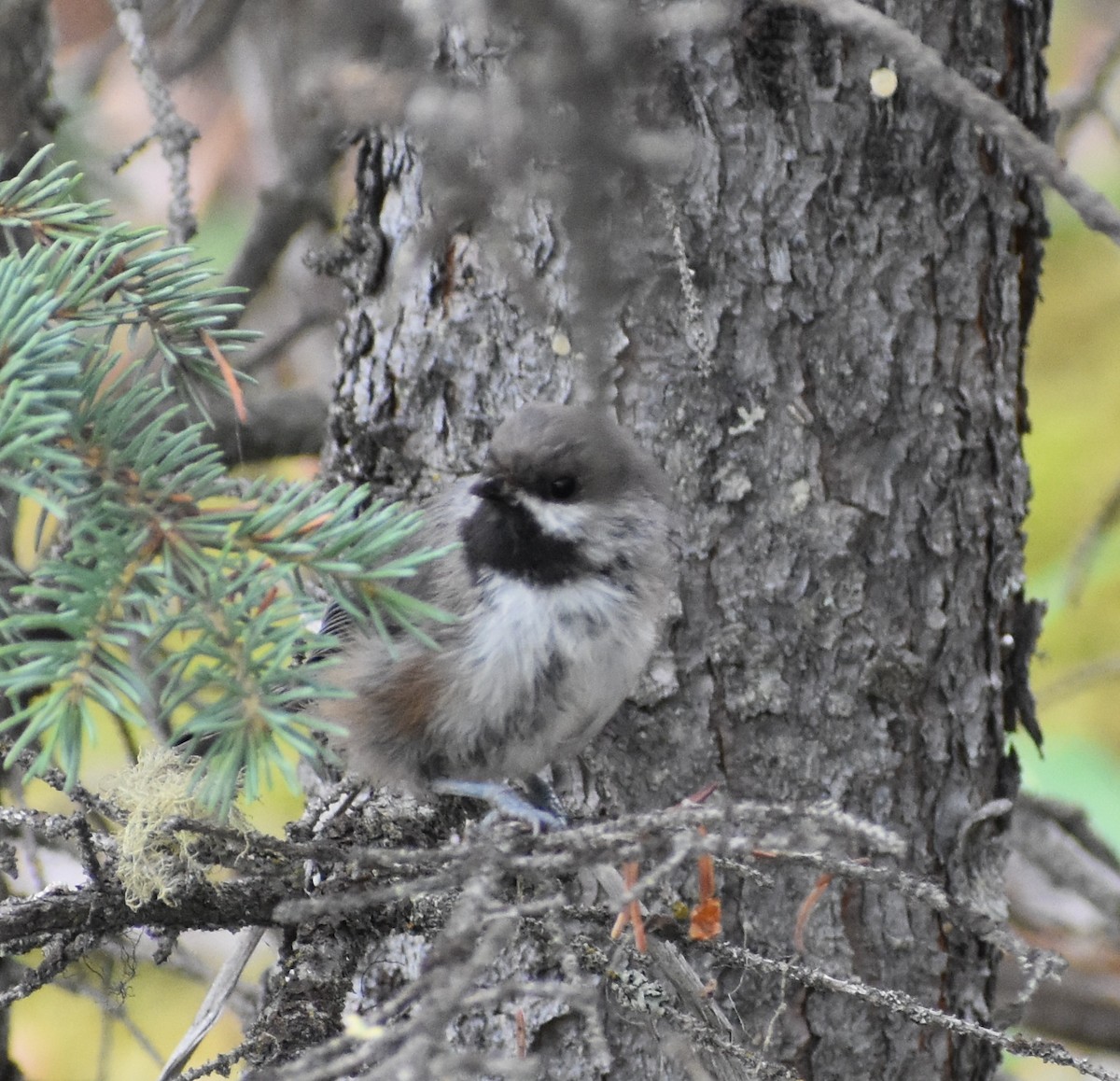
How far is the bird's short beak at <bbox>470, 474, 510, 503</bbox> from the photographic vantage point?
2020 millimetres

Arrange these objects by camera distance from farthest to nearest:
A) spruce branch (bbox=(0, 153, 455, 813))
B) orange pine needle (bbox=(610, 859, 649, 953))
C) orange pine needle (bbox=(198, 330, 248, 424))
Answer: orange pine needle (bbox=(198, 330, 248, 424))
orange pine needle (bbox=(610, 859, 649, 953))
spruce branch (bbox=(0, 153, 455, 813))

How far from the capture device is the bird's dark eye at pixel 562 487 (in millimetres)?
2064

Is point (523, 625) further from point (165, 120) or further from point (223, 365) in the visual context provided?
point (165, 120)

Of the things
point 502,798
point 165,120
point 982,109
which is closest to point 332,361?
point 165,120

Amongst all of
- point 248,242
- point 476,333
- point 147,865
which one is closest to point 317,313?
point 248,242

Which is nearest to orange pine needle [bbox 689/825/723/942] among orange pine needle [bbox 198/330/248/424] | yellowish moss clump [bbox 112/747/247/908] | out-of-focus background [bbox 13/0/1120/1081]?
yellowish moss clump [bbox 112/747/247/908]

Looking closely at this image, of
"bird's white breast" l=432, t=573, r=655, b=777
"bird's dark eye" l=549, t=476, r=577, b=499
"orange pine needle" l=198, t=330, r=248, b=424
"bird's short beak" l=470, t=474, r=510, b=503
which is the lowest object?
"bird's white breast" l=432, t=573, r=655, b=777

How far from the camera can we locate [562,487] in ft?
6.79

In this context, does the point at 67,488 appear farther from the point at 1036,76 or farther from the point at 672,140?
the point at 1036,76

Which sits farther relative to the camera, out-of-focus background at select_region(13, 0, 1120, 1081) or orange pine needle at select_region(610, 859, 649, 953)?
out-of-focus background at select_region(13, 0, 1120, 1081)

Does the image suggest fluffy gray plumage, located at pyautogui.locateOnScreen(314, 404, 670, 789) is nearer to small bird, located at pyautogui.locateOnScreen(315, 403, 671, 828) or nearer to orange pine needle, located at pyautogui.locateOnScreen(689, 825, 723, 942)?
small bird, located at pyautogui.locateOnScreen(315, 403, 671, 828)

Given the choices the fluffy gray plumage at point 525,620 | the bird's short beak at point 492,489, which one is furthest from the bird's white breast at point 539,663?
the bird's short beak at point 492,489

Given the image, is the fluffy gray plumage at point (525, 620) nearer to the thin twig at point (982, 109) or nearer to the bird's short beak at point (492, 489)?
the bird's short beak at point (492, 489)

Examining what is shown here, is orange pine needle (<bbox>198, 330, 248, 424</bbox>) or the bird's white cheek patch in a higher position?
the bird's white cheek patch
